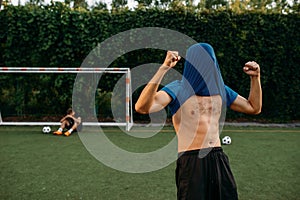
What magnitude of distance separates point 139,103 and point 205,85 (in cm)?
56

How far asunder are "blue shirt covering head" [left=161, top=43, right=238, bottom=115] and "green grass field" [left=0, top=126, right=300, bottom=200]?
2.17m

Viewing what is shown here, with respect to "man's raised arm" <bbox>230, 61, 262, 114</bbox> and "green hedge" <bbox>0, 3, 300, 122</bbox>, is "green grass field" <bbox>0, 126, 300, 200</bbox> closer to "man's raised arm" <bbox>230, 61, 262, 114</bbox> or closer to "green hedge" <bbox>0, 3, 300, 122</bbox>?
"man's raised arm" <bbox>230, 61, 262, 114</bbox>

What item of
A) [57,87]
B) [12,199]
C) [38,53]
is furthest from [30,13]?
[12,199]

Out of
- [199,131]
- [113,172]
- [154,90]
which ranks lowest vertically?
[113,172]

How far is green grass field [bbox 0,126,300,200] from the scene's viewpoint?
4453 millimetres

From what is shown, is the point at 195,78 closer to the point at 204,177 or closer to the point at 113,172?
the point at 204,177

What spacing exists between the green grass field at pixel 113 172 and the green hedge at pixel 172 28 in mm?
3643

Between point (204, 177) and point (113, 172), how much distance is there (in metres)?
3.34

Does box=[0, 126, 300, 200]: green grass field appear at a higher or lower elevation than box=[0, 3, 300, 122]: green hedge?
lower

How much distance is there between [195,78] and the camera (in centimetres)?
244

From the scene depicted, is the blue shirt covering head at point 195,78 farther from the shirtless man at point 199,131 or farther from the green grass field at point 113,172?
the green grass field at point 113,172

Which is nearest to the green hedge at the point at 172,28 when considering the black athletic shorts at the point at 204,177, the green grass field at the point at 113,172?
the green grass field at the point at 113,172

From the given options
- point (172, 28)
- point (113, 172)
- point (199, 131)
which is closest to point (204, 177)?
point (199, 131)

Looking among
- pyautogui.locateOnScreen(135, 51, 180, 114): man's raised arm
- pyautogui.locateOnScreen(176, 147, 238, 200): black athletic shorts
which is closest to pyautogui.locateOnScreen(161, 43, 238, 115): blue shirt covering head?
pyautogui.locateOnScreen(135, 51, 180, 114): man's raised arm
